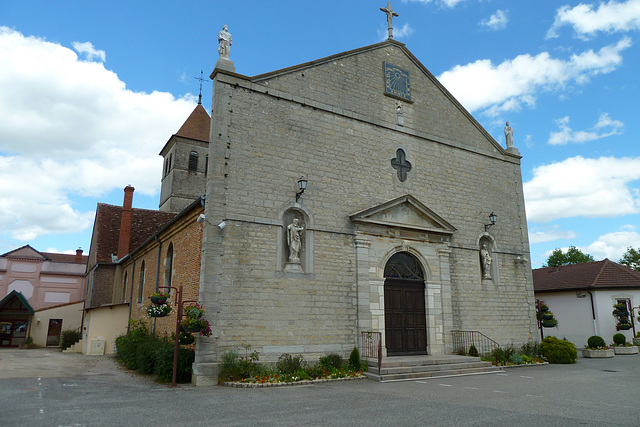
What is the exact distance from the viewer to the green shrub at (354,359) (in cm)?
1170

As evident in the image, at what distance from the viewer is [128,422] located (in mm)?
6477

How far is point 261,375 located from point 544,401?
603 centimetres

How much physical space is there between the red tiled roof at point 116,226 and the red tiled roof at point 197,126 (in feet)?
20.5

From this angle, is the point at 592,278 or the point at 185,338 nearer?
the point at 185,338

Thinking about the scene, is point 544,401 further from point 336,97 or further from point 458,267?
point 336,97

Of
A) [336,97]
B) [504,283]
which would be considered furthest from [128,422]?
[504,283]

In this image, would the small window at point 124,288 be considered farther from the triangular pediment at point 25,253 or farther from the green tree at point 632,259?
the green tree at point 632,259

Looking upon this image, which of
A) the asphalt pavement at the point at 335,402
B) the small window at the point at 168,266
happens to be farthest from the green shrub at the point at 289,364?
the small window at the point at 168,266

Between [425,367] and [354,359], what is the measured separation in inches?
75.3

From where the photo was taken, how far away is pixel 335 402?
808 cm

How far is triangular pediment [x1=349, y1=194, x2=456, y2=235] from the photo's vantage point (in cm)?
1338

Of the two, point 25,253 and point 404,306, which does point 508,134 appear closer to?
point 404,306

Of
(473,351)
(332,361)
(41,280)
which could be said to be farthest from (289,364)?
(41,280)

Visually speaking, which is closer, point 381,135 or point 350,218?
point 350,218
